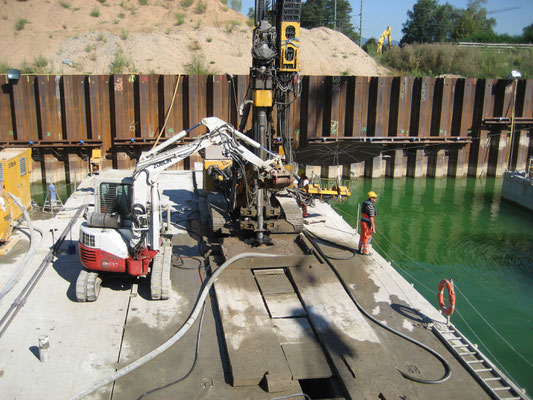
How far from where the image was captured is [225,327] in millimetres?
8547

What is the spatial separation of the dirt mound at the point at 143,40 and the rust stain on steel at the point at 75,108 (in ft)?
24.7

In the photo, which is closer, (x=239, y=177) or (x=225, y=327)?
(x=225, y=327)

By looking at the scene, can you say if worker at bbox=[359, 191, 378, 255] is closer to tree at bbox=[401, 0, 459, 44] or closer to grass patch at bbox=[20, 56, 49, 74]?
grass patch at bbox=[20, 56, 49, 74]

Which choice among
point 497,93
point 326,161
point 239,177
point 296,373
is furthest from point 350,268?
point 497,93

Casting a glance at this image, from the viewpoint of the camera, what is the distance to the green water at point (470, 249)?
11.0 meters

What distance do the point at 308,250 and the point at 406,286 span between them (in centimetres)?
246

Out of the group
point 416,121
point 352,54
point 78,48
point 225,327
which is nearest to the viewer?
point 225,327

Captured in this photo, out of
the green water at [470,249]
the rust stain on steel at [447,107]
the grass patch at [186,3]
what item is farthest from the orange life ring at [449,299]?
the grass patch at [186,3]

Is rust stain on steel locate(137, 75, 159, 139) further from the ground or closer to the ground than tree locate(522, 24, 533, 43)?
closer to the ground

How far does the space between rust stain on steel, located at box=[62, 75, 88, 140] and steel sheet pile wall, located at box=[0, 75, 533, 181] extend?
0.05 m

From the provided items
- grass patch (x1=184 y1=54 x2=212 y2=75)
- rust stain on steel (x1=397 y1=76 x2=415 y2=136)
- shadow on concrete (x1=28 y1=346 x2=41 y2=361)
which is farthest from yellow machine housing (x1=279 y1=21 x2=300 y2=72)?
grass patch (x1=184 y1=54 x2=212 y2=75)

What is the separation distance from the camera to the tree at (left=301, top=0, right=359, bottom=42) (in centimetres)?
5228

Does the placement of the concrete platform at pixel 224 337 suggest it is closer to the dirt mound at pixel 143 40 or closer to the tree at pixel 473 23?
the dirt mound at pixel 143 40

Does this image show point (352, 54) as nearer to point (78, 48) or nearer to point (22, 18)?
point (78, 48)
